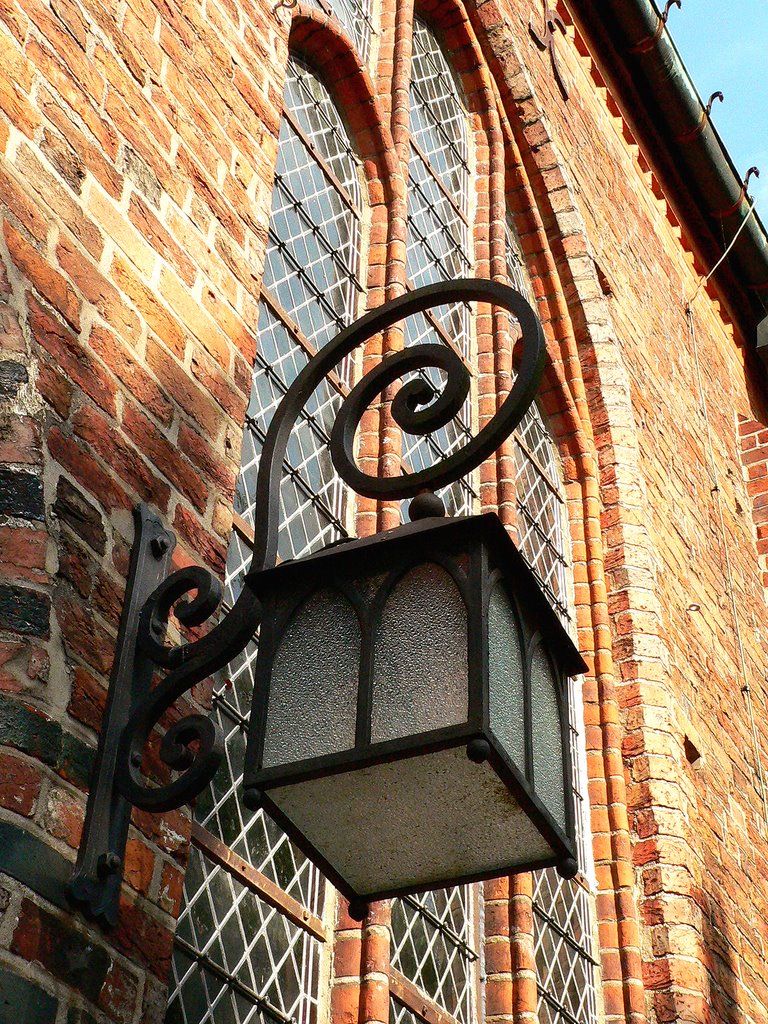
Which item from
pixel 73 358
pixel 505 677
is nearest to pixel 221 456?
pixel 73 358

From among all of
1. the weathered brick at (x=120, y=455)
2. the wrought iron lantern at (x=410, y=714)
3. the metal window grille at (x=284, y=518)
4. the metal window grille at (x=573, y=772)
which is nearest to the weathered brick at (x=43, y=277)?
the weathered brick at (x=120, y=455)

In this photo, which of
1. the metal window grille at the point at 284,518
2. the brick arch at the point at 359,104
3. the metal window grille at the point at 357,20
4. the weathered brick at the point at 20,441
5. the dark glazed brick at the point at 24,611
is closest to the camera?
the dark glazed brick at the point at 24,611

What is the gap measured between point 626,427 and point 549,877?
2.42 meters

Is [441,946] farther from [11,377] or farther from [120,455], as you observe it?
[11,377]

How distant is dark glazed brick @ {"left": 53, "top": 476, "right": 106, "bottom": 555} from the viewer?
2.72m

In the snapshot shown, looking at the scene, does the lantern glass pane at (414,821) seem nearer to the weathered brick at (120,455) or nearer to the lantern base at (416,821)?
the lantern base at (416,821)

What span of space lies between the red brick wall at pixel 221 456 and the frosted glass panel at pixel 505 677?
68 cm

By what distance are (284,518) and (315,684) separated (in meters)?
1.84

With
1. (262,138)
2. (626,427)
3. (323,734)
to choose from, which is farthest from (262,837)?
(626,427)

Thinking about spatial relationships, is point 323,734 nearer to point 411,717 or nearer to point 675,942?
point 411,717

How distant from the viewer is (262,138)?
4.09m

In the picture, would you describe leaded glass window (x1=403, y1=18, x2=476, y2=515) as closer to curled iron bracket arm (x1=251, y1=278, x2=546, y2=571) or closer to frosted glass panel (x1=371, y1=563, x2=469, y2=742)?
curled iron bracket arm (x1=251, y1=278, x2=546, y2=571)

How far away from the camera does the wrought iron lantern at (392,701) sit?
232 centimetres

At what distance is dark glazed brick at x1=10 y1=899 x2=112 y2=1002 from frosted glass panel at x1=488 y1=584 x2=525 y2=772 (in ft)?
2.30
